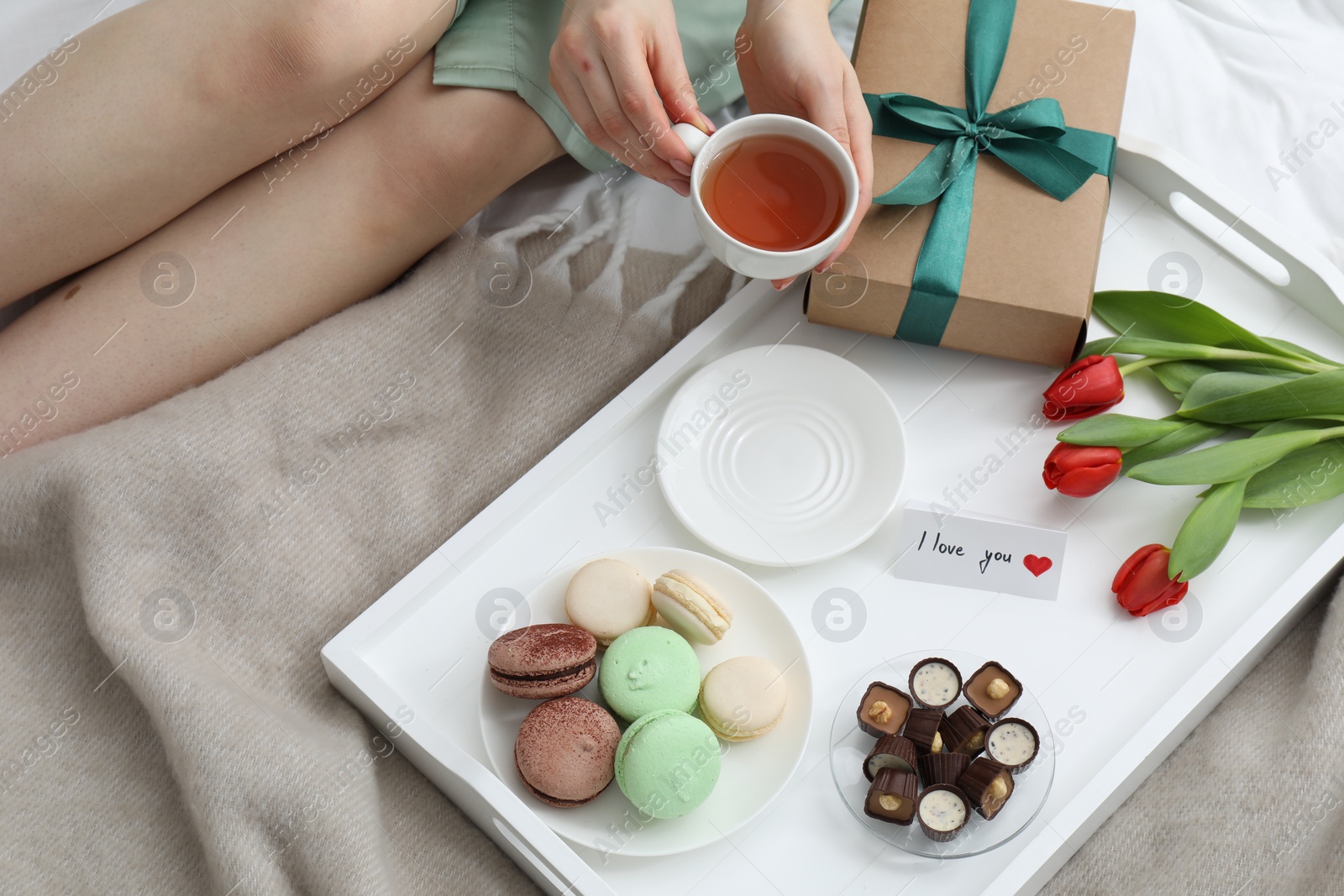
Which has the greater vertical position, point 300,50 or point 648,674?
point 300,50

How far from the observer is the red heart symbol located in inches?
39.2

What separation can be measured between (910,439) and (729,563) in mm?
243

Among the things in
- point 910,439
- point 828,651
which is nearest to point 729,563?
point 828,651

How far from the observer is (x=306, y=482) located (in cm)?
104

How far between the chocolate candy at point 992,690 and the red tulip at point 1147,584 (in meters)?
0.15

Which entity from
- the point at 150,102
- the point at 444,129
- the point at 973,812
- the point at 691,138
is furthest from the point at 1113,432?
the point at 150,102

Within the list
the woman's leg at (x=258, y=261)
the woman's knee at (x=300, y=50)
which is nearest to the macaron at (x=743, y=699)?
the woman's leg at (x=258, y=261)

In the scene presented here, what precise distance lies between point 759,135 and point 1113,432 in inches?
17.7

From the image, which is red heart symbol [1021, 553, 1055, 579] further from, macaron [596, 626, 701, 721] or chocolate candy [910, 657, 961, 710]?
macaron [596, 626, 701, 721]

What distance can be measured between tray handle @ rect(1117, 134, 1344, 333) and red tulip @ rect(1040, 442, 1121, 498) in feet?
1.10

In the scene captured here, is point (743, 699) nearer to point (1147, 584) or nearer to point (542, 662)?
point (542, 662)

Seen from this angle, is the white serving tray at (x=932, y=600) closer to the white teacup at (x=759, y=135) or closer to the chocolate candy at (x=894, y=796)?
the chocolate candy at (x=894, y=796)

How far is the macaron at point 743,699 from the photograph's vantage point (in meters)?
0.89

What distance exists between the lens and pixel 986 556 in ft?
3.29
